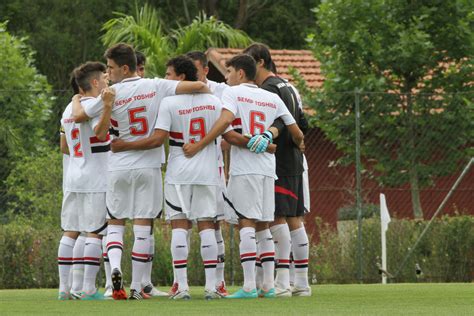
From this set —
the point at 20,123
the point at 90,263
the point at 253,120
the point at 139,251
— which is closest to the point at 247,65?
the point at 253,120

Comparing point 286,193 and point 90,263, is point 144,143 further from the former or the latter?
point 286,193

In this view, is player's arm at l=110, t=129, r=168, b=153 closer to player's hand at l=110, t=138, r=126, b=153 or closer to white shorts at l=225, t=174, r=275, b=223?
player's hand at l=110, t=138, r=126, b=153

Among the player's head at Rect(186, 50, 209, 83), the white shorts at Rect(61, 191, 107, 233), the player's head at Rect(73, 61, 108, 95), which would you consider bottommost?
the white shorts at Rect(61, 191, 107, 233)

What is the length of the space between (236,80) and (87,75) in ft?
4.44

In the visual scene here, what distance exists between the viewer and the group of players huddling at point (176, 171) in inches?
465

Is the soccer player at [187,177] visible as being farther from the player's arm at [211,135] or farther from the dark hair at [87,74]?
the dark hair at [87,74]

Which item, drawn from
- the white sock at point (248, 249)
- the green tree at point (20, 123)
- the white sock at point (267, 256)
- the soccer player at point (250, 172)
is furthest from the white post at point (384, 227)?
the white sock at point (248, 249)

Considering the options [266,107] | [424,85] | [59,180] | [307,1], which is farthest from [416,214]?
[307,1]

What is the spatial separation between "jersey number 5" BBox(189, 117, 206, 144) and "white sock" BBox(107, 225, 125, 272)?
0.99 meters

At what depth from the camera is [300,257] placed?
42.3 ft

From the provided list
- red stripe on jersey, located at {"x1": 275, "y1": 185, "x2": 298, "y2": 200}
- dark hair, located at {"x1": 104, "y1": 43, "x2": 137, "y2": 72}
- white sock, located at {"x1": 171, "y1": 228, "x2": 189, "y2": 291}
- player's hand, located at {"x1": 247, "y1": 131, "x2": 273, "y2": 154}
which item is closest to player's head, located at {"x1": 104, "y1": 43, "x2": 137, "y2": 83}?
dark hair, located at {"x1": 104, "y1": 43, "x2": 137, "y2": 72}

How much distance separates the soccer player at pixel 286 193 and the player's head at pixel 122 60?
129cm

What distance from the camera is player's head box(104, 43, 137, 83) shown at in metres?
11.9

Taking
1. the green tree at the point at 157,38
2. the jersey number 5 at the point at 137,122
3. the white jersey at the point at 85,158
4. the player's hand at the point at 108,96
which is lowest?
the white jersey at the point at 85,158
